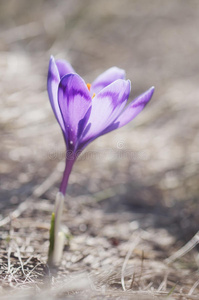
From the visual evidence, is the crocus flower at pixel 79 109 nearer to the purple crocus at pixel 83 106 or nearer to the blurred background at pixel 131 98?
the purple crocus at pixel 83 106

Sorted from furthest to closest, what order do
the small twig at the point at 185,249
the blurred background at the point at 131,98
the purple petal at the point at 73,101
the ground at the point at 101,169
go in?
the blurred background at the point at 131,98 → the small twig at the point at 185,249 → the ground at the point at 101,169 → the purple petal at the point at 73,101

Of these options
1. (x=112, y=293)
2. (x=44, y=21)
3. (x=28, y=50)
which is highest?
(x=44, y=21)

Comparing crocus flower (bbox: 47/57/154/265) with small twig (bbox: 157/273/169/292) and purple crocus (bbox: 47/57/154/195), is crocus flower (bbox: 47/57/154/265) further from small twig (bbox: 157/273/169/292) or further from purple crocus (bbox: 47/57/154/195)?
small twig (bbox: 157/273/169/292)

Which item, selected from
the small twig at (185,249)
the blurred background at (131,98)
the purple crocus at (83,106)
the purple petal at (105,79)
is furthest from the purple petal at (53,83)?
the small twig at (185,249)

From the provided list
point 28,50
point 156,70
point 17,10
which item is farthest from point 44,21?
point 156,70

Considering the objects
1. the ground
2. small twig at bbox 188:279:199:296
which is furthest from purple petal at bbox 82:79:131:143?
small twig at bbox 188:279:199:296

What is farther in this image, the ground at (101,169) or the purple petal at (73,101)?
the ground at (101,169)

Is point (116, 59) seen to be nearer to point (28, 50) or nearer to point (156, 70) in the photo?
point (156, 70)

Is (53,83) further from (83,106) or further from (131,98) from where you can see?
(131,98)
